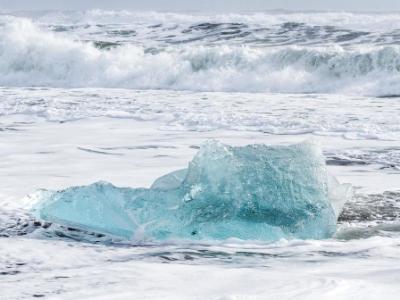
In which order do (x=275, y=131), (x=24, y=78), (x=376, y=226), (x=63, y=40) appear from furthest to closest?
1. (x=63, y=40)
2. (x=24, y=78)
3. (x=275, y=131)
4. (x=376, y=226)

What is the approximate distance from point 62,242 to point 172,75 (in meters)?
15.2

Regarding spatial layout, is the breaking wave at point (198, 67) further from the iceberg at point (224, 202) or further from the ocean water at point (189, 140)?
the iceberg at point (224, 202)

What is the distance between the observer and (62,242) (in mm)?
3967

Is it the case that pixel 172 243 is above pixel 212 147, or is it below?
below

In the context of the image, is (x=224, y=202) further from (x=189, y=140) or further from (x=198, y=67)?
(x=198, y=67)

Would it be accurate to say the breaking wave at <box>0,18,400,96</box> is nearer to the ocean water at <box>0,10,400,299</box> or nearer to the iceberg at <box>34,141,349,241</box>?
the ocean water at <box>0,10,400,299</box>

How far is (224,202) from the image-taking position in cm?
427

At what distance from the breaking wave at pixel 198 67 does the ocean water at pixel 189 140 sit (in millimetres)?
52

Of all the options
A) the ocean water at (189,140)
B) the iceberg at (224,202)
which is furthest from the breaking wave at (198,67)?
the iceberg at (224,202)

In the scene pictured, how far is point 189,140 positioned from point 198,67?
11.5 meters

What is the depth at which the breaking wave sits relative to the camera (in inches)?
679

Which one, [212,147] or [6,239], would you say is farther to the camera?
[212,147]

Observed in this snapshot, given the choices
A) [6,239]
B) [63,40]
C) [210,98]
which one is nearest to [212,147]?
[6,239]

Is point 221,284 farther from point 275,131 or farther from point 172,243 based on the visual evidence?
point 275,131
